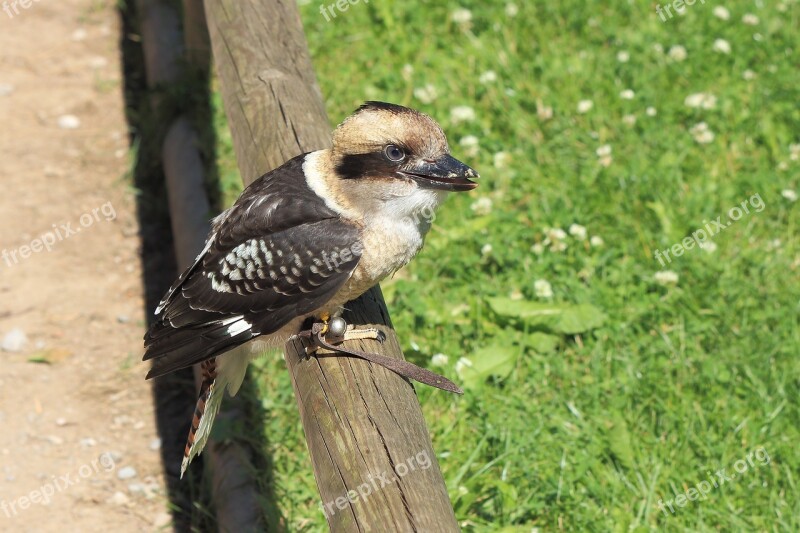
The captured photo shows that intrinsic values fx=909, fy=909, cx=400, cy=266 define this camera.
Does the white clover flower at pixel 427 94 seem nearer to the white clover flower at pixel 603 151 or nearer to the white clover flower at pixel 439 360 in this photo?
the white clover flower at pixel 603 151

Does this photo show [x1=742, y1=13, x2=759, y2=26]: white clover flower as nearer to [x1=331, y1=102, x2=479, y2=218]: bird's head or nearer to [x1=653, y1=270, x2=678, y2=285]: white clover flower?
[x1=653, y1=270, x2=678, y2=285]: white clover flower

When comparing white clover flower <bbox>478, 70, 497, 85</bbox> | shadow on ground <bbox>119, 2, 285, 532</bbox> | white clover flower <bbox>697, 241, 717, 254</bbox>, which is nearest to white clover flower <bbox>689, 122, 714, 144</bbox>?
white clover flower <bbox>697, 241, 717, 254</bbox>

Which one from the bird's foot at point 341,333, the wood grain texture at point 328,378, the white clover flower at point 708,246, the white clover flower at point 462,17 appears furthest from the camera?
the white clover flower at point 462,17

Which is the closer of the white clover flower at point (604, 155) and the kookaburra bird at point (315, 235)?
the kookaburra bird at point (315, 235)

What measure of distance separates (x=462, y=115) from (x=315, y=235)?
9.03ft

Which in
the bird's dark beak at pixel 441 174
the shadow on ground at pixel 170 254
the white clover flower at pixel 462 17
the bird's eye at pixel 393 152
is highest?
the bird's eye at pixel 393 152

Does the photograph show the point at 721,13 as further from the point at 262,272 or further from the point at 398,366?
the point at 398,366

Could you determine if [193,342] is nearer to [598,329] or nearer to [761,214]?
[598,329]

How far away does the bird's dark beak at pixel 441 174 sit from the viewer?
283 centimetres

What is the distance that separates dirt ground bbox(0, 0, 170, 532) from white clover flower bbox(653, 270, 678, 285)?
2.54 metres

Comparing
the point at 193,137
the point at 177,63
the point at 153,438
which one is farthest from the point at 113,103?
the point at 153,438

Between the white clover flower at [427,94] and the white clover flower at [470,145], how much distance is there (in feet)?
1.56

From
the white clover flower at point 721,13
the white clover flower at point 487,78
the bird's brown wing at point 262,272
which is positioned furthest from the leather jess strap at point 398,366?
the white clover flower at point 721,13

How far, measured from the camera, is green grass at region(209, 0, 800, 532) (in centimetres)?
363
